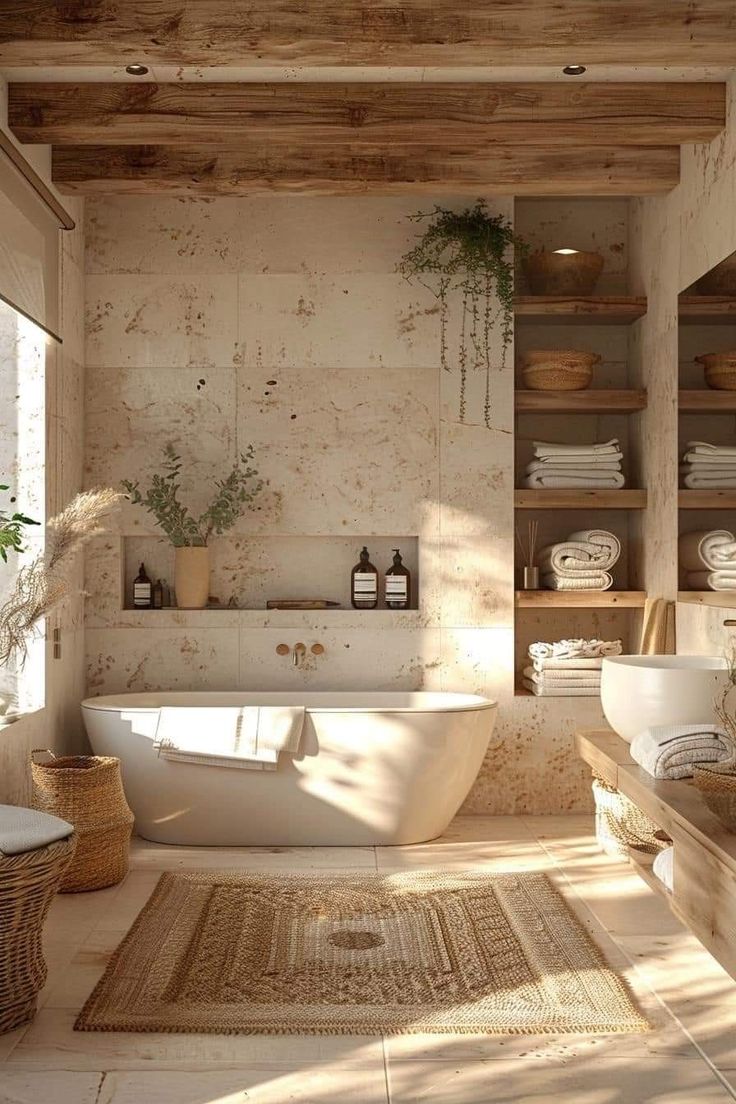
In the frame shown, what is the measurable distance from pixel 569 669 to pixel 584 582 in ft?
1.33

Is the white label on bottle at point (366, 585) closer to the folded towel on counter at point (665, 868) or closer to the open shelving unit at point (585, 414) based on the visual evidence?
the open shelving unit at point (585, 414)

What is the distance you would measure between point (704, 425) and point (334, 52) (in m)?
2.02

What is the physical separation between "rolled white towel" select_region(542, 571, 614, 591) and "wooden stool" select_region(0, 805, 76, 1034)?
294cm

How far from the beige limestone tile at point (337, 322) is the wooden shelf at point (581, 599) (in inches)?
45.5

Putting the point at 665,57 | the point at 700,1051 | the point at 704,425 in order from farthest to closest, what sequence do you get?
the point at 704,425 → the point at 665,57 → the point at 700,1051

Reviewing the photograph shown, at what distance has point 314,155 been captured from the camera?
195 inches

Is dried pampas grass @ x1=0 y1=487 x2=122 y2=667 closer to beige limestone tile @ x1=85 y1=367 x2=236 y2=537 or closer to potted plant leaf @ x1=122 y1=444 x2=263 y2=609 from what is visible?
potted plant leaf @ x1=122 y1=444 x2=263 y2=609

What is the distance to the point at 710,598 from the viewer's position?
4699mm

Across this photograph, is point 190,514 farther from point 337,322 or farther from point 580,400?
point 580,400

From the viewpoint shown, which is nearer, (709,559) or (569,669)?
(709,559)

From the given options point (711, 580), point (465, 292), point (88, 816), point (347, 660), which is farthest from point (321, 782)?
point (465, 292)

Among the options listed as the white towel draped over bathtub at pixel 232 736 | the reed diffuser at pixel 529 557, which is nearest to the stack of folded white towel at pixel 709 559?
the reed diffuser at pixel 529 557

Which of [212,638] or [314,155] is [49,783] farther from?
[314,155]

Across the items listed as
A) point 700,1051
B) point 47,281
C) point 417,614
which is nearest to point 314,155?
point 47,281
